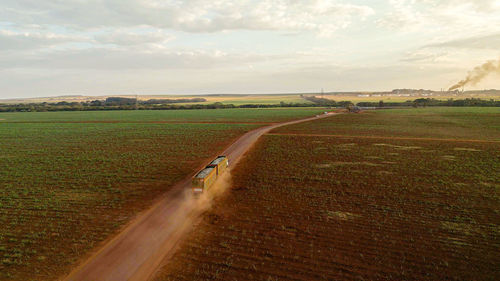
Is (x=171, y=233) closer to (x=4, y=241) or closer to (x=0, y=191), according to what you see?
(x=4, y=241)

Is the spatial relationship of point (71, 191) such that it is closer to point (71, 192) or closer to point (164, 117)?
point (71, 192)

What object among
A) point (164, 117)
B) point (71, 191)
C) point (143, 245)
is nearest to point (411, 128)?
point (143, 245)

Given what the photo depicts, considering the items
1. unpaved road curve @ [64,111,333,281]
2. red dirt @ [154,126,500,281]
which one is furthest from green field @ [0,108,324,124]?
unpaved road curve @ [64,111,333,281]

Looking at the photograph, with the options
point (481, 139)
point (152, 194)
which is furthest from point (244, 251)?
point (481, 139)

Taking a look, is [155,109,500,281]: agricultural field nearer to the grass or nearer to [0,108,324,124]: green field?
the grass

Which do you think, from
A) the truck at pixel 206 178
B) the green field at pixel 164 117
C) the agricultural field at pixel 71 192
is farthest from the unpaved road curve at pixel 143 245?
the green field at pixel 164 117

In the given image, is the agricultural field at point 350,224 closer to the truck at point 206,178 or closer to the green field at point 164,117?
the truck at point 206,178
